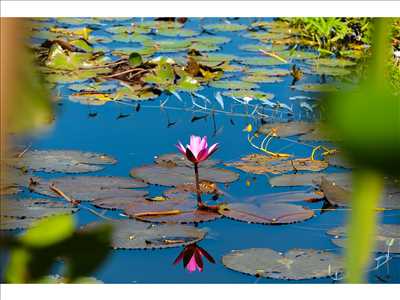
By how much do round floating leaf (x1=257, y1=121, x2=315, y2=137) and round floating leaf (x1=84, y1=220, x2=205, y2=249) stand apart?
2.84ft

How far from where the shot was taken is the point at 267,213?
7.89 feet

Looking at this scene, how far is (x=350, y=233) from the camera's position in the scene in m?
0.18

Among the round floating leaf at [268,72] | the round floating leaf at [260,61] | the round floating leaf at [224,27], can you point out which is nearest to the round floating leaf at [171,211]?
the round floating leaf at [268,72]

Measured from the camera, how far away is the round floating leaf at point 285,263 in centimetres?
210

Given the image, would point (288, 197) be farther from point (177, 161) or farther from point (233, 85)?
point (233, 85)

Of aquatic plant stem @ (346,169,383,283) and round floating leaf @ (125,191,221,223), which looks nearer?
aquatic plant stem @ (346,169,383,283)

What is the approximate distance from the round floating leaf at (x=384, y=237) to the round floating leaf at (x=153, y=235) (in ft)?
1.10

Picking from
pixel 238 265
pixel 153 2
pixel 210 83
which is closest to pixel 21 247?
pixel 153 2

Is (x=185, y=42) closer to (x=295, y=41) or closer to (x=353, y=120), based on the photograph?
(x=295, y=41)

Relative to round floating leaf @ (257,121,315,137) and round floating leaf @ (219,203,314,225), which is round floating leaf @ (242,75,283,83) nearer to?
round floating leaf @ (257,121,315,137)

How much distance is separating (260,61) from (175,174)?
1327mm

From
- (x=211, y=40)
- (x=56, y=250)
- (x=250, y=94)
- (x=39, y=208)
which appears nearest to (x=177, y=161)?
(x=39, y=208)

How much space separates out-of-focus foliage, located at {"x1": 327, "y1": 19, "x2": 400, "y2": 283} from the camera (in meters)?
0.16

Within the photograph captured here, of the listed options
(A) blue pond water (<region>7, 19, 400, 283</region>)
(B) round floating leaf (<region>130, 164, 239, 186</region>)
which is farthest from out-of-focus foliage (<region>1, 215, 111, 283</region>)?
(B) round floating leaf (<region>130, 164, 239, 186</region>)
